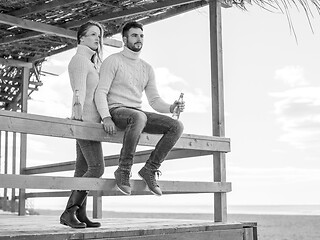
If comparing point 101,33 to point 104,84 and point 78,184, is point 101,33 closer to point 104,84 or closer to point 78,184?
point 104,84

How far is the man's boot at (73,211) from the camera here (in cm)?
414

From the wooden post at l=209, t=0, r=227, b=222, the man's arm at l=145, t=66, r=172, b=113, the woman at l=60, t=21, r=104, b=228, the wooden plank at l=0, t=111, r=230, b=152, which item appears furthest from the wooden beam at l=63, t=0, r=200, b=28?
the wooden plank at l=0, t=111, r=230, b=152

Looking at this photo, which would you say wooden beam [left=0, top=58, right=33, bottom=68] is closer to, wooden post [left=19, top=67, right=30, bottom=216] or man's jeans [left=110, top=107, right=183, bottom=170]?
wooden post [left=19, top=67, right=30, bottom=216]

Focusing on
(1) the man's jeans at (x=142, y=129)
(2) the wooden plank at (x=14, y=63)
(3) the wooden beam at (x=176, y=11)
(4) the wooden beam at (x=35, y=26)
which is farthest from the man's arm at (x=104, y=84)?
(2) the wooden plank at (x=14, y=63)

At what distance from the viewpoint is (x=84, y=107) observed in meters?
4.31

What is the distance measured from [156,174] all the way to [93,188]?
0.50 m

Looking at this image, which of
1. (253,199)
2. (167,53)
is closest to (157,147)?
(167,53)

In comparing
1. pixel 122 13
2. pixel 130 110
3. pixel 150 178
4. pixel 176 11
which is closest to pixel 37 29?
pixel 122 13

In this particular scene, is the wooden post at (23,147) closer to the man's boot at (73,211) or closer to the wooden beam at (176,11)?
the wooden beam at (176,11)

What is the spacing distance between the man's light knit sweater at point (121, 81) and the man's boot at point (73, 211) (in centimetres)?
55

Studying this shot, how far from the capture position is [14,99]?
9594 mm

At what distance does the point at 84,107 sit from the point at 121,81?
31 centimetres

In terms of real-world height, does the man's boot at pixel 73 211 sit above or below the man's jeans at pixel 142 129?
below

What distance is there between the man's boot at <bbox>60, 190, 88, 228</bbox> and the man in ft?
0.91
